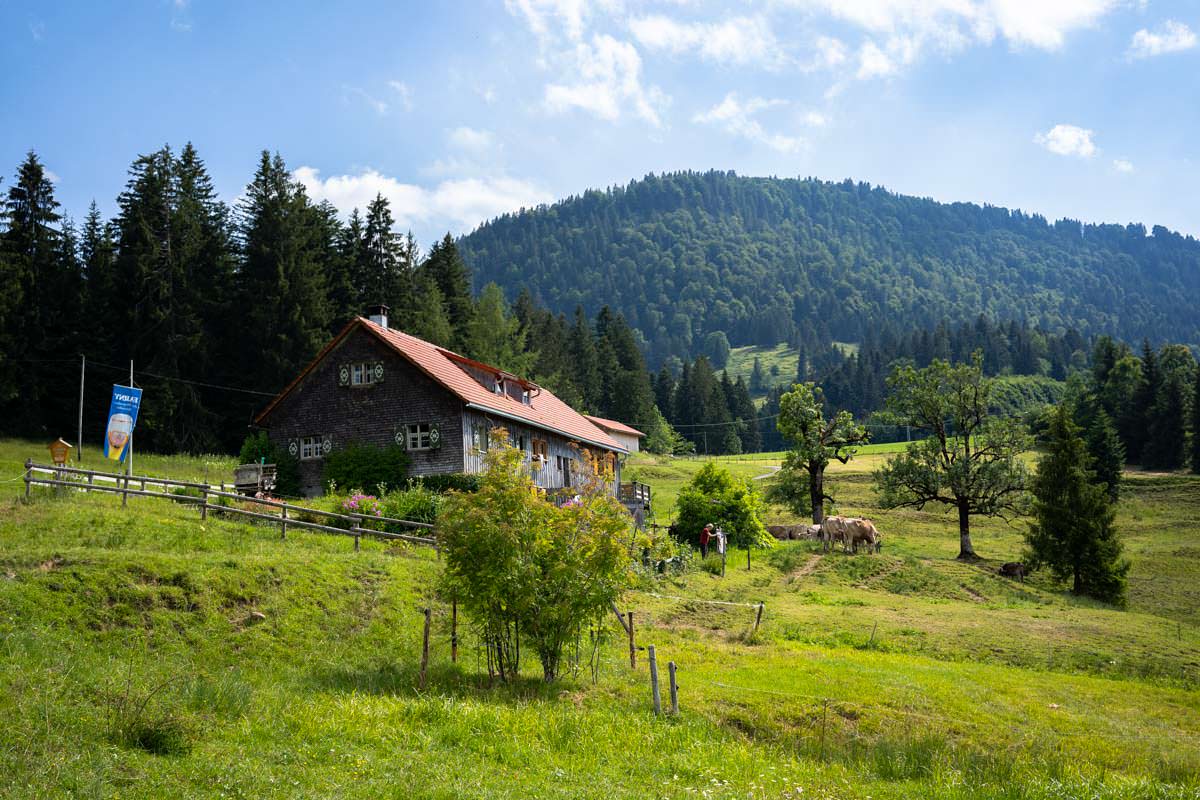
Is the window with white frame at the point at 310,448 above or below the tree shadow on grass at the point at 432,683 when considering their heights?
above

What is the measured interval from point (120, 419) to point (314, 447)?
10642 millimetres

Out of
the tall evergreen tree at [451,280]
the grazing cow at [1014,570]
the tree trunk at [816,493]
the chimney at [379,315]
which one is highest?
the tall evergreen tree at [451,280]

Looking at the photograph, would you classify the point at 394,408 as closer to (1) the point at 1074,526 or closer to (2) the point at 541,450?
(2) the point at 541,450

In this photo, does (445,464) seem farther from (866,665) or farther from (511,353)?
(511,353)

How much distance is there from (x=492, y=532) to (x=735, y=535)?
92.1 feet

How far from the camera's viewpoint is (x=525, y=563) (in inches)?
660

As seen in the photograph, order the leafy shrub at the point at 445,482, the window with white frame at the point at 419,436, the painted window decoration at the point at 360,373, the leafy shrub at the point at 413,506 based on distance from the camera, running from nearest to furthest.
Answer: the leafy shrub at the point at 413,506 < the leafy shrub at the point at 445,482 < the window with white frame at the point at 419,436 < the painted window decoration at the point at 360,373

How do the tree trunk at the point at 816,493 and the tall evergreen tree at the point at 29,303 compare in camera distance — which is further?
the tree trunk at the point at 816,493

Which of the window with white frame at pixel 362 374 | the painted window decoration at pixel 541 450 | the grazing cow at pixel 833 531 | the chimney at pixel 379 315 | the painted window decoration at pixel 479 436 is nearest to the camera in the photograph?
the painted window decoration at pixel 479 436

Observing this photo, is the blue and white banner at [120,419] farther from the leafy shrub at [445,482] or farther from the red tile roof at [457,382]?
the leafy shrub at [445,482]

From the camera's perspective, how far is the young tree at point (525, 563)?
16.6 m

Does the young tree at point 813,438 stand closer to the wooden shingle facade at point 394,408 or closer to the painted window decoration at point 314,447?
the wooden shingle facade at point 394,408

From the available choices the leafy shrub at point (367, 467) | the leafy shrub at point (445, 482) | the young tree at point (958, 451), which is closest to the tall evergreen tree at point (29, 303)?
the leafy shrub at point (367, 467)

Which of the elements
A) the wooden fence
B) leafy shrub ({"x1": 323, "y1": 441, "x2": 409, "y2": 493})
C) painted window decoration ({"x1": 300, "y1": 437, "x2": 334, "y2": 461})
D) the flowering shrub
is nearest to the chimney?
painted window decoration ({"x1": 300, "y1": 437, "x2": 334, "y2": 461})
